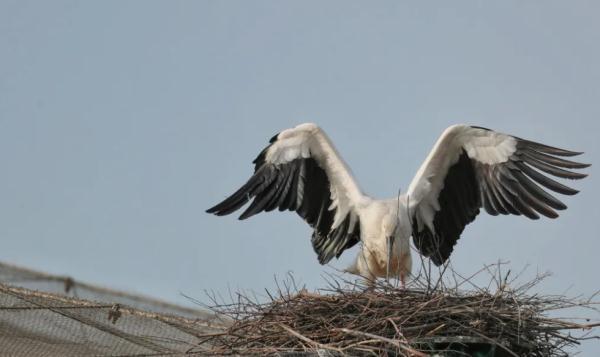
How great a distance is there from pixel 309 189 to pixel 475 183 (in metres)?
1.59

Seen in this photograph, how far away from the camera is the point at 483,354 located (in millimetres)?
9445

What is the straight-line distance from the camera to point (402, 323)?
30.8ft

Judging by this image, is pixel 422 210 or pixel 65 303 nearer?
pixel 65 303

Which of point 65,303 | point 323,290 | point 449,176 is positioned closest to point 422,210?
point 449,176

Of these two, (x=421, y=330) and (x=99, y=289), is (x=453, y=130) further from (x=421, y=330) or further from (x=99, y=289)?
(x=99, y=289)

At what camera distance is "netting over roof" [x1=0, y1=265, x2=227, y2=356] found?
35.3 ft

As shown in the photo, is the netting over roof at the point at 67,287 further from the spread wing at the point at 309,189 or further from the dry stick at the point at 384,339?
the dry stick at the point at 384,339

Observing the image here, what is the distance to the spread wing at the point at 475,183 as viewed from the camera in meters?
11.8

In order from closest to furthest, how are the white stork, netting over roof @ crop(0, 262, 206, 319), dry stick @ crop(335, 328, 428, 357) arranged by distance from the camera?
dry stick @ crop(335, 328, 428, 357) < the white stork < netting over roof @ crop(0, 262, 206, 319)

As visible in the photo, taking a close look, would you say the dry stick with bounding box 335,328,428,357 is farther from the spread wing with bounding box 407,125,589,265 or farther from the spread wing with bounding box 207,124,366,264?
the spread wing with bounding box 207,124,366,264

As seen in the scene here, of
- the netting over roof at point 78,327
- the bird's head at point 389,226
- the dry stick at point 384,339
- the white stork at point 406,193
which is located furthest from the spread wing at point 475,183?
the dry stick at point 384,339

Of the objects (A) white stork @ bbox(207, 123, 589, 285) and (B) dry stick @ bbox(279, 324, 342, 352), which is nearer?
(B) dry stick @ bbox(279, 324, 342, 352)

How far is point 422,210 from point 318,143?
1.17 meters

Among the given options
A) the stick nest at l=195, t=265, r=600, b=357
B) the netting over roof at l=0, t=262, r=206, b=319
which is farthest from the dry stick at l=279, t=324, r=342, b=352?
the netting over roof at l=0, t=262, r=206, b=319
